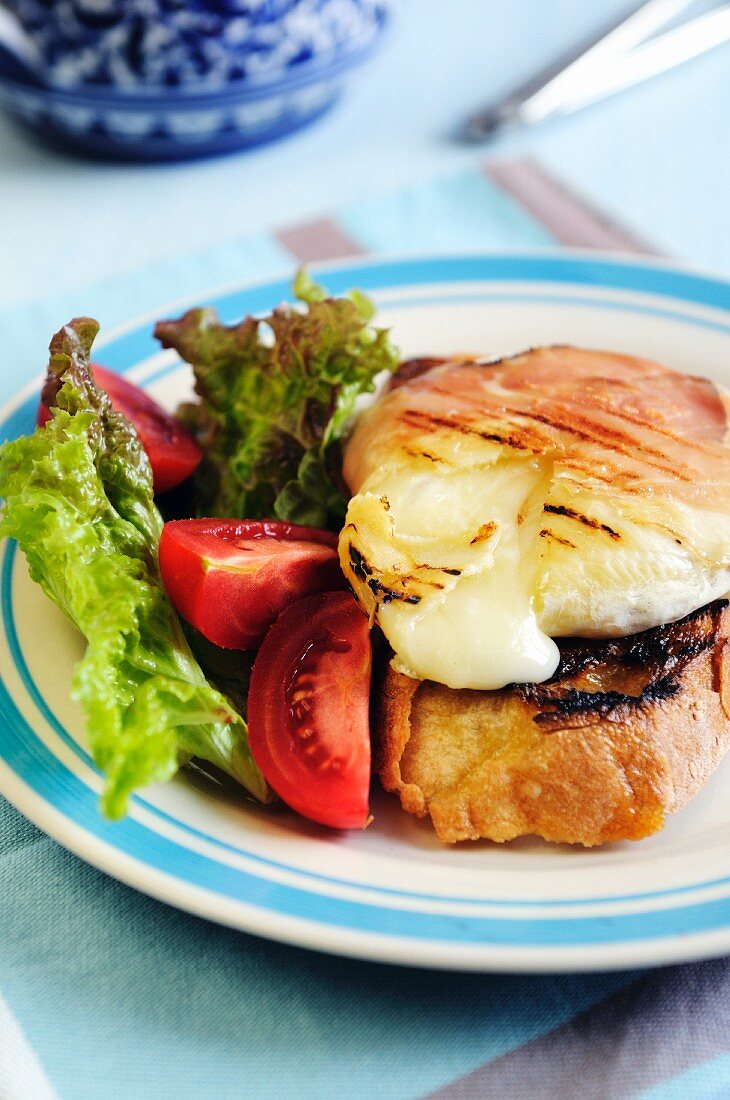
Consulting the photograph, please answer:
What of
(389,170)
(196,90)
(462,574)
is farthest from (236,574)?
(389,170)

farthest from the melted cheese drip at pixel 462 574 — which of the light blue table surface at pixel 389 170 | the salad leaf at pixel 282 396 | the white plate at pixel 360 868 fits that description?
the light blue table surface at pixel 389 170

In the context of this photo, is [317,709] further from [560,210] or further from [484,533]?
[560,210]

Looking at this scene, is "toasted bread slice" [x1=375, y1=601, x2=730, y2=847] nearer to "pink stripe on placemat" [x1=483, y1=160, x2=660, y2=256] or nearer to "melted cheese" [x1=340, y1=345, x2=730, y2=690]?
"melted cheese" [x1=340, y1=345, x2=730, y2=690]

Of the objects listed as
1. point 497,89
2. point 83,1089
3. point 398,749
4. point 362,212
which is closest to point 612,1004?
point 398,749

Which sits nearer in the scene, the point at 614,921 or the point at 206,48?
the point at 614,921

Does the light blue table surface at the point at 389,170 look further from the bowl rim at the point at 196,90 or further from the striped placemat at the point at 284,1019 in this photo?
the striped placemat at the point at 284,1019

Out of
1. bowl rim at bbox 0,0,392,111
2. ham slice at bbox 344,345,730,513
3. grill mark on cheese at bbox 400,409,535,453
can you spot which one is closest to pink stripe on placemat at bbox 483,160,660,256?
bowl rim at bbox 0,0,392,111

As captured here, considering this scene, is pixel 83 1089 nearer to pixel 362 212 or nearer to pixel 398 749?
pixel 398 749
